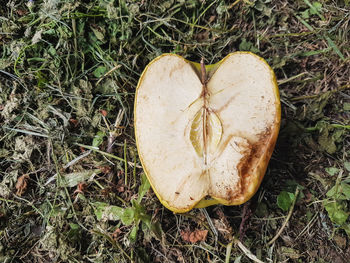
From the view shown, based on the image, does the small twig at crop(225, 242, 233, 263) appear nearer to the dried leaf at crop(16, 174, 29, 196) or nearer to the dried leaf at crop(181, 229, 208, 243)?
the dried leaf at crop(181, 229, 208, 243)

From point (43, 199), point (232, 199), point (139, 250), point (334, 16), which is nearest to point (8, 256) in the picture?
point (43, 199)

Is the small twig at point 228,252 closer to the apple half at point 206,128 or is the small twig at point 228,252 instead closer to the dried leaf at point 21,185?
the apple half at point 206,128

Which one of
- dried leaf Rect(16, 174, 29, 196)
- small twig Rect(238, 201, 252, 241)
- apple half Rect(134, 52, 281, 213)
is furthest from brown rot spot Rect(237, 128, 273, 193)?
dried leaf Rect(16, 174, 29, 196)

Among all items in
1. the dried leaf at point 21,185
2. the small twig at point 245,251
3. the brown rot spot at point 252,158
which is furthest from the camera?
the dried leaf at point 21,185

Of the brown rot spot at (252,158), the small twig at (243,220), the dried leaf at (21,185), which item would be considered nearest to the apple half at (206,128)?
the brown rot spot at (252,158)

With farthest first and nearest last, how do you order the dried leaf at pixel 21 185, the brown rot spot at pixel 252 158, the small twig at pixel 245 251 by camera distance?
the dried leaf at pixel 21 185 < the small twig at pixel 245 251 < the brown rot spot at pixel 252 158

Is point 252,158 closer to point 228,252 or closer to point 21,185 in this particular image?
point 228,252

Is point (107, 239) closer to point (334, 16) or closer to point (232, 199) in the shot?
point (232, 199)
